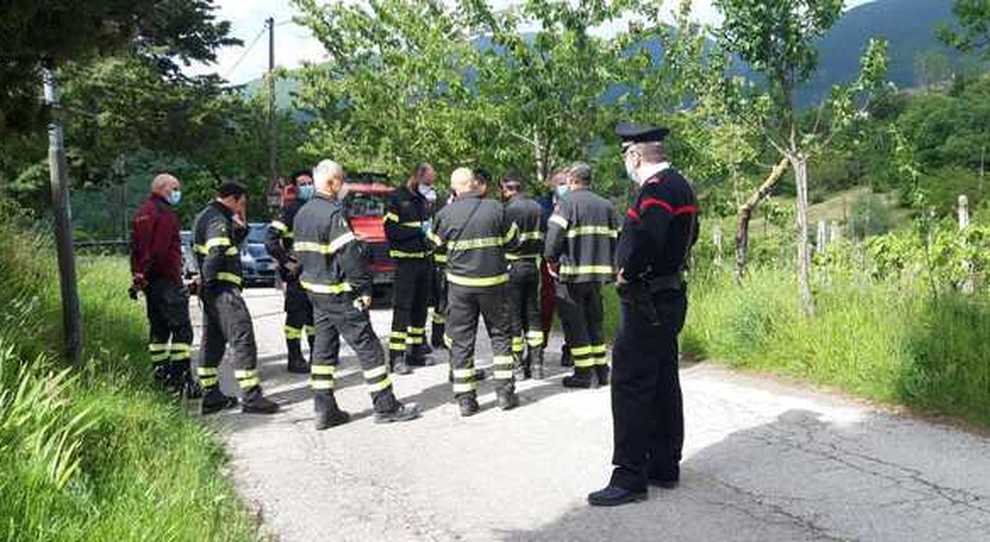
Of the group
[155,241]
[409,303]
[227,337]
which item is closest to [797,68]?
[409,303]

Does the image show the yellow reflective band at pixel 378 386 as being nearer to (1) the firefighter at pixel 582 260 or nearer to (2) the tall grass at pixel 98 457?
Answer: (2) the tall grass at pixel 98 457

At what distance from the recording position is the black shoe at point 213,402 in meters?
7.96

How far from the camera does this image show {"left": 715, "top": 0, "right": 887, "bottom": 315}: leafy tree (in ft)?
28.3

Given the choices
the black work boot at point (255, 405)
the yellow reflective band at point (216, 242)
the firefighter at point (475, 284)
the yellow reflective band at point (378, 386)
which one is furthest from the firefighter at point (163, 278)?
the firefighter at point (475, 284)

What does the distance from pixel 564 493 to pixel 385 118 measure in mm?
16938

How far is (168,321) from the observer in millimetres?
8211

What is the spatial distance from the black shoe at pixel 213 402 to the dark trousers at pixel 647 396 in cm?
402

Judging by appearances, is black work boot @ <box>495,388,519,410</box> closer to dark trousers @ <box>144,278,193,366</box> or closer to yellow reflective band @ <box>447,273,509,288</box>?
yellow reflective band @ <box>447,273,509,288</box>

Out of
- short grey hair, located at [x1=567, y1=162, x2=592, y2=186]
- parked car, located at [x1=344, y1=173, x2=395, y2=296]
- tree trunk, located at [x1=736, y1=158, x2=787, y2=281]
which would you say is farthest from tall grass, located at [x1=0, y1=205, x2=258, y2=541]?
parked car, located at [x1=344, y1=173, x2=395, y2=296]

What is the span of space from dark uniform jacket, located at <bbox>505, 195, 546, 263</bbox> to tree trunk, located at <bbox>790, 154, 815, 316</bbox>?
246 centimetres

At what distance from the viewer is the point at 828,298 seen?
9062mm

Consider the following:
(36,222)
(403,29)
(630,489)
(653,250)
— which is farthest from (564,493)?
(403,29)

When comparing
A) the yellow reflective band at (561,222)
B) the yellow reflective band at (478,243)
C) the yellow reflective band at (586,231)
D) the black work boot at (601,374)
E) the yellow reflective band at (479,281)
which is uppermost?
the yellow reflective band at (561,222)

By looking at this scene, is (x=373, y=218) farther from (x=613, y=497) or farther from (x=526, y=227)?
(x=613, y=497)
